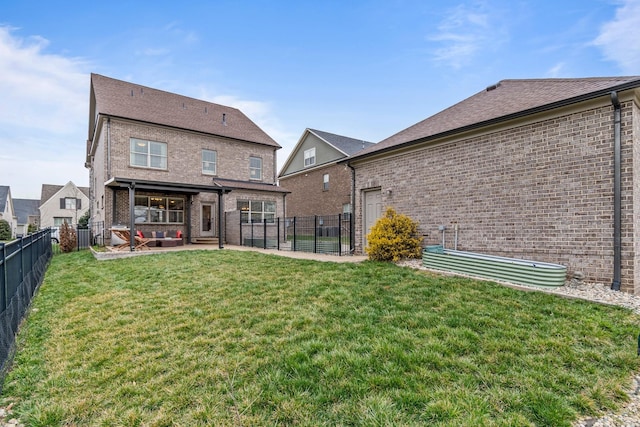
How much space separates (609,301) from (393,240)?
4.40m

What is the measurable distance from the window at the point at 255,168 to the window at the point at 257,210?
2.12 meters

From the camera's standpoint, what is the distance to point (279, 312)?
14.7ft

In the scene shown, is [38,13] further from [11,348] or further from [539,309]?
[539,309]

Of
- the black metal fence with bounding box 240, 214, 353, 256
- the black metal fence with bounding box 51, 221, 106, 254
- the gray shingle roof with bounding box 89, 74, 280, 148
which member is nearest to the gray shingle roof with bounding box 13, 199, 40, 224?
the gray shingle roof with bounding box 89, 74, 280, 148

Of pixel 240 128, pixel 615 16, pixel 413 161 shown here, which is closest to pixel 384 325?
pixel 413 161

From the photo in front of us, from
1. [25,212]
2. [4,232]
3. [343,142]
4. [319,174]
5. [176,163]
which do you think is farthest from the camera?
[25,212]

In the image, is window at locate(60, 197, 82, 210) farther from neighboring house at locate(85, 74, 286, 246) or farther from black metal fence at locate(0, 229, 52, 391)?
black metal fence at locate(0, 229, 52, 391)

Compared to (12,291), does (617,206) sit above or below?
above

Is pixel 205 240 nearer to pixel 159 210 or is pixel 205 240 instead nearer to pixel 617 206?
pixel 159 210

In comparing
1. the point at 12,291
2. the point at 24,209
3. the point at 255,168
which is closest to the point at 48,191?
the point at 24,209

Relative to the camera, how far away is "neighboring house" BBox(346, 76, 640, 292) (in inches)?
227

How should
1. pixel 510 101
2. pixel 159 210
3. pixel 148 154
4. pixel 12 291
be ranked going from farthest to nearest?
pixel 159 210
pixel 148 154
pixel 510 101
pixel 12 291

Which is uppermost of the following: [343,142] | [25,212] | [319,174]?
[343,142]

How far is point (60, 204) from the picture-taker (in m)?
39.2
